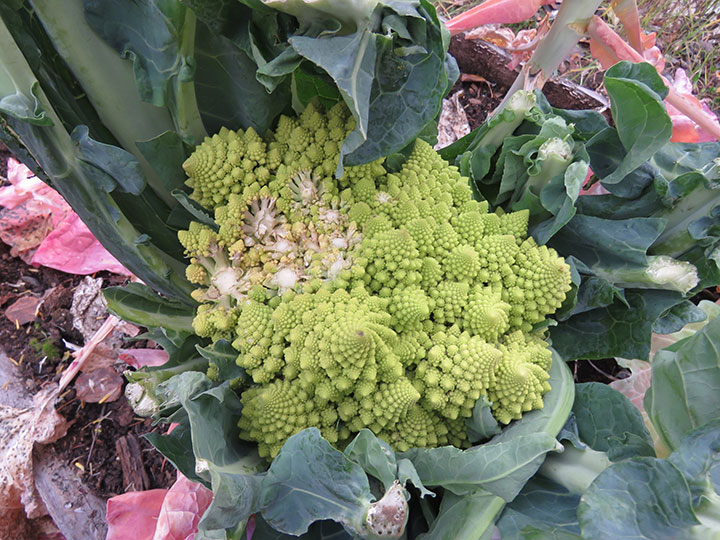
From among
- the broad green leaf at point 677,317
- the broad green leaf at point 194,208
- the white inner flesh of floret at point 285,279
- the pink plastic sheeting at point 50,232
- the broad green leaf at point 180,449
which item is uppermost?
the broad green leaf at point 194,208

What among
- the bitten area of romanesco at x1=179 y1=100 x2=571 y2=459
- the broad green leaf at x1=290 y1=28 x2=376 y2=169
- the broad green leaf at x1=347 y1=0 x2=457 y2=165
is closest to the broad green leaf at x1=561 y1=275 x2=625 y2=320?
the bitten area of romanesco at x1=179 y1=100 x2=571 y2=459

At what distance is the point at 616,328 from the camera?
4.27 feet

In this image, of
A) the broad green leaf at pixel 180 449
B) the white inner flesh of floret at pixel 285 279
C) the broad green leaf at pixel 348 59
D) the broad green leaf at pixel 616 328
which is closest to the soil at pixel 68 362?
the broad green leaf at pixel 616 328

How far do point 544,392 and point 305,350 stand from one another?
0.55m

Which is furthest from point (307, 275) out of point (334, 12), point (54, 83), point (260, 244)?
point (54, 83)

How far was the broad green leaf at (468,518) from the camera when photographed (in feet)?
3.20

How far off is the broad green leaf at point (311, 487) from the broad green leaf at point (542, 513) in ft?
1.13

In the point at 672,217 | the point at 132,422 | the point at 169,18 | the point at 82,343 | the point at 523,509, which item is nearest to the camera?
the point at 169,18

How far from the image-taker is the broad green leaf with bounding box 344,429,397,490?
2.92ft

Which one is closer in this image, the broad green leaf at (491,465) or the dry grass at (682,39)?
the broad green leaf at (491,465)

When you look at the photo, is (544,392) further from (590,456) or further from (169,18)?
(169,18)

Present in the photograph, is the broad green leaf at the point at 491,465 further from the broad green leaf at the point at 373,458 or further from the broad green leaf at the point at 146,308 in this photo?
the broad green leaf at the point at 146,308

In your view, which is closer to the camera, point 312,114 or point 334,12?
point 334,12

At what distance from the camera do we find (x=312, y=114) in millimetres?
1120
